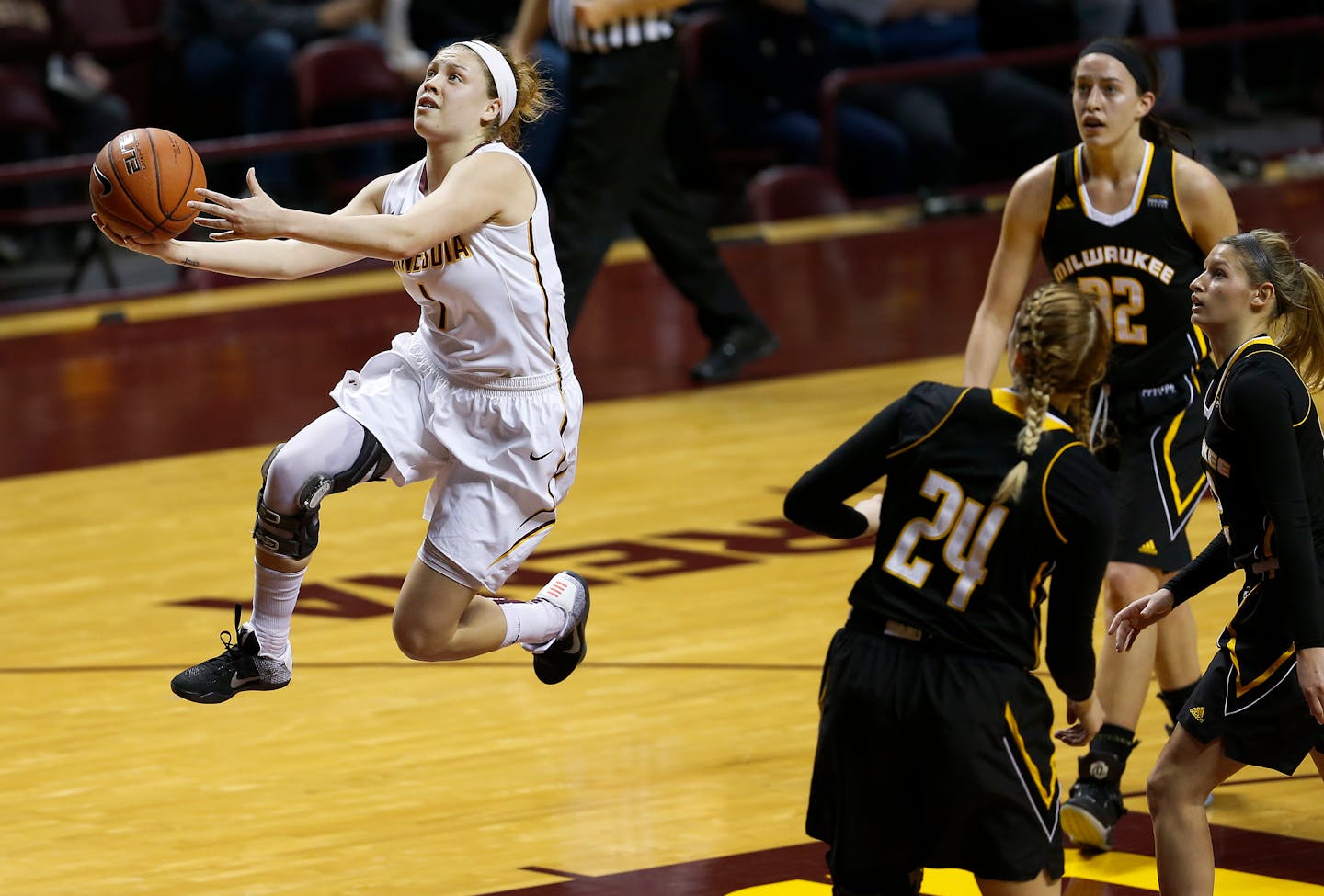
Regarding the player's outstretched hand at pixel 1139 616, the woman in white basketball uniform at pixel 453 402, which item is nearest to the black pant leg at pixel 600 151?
the woman in white basketball uniform at pixel 453 402

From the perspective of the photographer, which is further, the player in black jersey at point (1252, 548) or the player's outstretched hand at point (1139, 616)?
the player's outstretched hand at point (1139, 616)

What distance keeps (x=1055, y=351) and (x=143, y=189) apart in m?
1.94

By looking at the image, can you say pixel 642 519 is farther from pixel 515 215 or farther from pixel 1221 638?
pixel 1221 638

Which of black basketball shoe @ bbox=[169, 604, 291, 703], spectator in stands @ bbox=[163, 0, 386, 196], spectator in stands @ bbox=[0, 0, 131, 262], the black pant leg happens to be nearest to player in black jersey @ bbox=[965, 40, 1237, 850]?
black basketball shoe @ bbox=[169, 604, 291, 703]

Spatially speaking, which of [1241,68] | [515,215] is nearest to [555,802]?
[515,215]

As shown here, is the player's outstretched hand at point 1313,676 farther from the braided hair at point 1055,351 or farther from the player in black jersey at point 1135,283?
the player in black jersey at point 1135,283

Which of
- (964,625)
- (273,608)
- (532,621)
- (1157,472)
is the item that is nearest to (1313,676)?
(964,625)

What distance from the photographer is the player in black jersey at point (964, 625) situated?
3.65 meters

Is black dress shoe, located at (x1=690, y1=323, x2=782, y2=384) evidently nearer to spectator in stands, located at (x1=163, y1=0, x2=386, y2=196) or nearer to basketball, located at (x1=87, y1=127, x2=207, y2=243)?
spectator in stands, located at (x1=163, y1=0, x2=386, y2=196)

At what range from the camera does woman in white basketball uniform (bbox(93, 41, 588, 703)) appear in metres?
4.85

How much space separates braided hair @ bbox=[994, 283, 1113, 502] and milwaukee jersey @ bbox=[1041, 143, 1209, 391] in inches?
55.1

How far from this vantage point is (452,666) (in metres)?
6.41

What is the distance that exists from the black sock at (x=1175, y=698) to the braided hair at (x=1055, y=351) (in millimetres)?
1692

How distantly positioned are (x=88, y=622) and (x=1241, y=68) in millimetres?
8928
